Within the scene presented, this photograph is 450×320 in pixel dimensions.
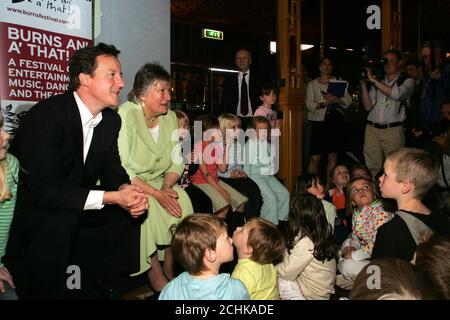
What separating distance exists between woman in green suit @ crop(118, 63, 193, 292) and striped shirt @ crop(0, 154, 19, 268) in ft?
2.44

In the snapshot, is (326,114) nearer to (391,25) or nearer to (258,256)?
(391,25)

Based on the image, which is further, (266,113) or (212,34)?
(212,34)

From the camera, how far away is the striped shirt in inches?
70.9

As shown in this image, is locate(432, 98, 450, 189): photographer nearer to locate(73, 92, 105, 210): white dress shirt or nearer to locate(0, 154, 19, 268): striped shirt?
locate(73, 92, 105, 210): white dress shirt

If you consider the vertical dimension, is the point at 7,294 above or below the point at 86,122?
below

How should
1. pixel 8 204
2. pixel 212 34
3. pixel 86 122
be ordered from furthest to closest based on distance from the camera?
pixel 212 34, pixel 86 122, pixel 8 204

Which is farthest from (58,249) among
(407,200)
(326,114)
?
(326,114)

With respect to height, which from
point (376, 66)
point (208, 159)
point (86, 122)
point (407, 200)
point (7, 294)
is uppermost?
point (376, 66)

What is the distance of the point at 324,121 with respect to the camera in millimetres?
5078

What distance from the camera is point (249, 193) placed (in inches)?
148

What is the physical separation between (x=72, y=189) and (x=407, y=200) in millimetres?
1484

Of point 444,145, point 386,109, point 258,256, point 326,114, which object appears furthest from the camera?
point 326,114

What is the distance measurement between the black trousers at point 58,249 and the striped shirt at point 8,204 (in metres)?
0.10
